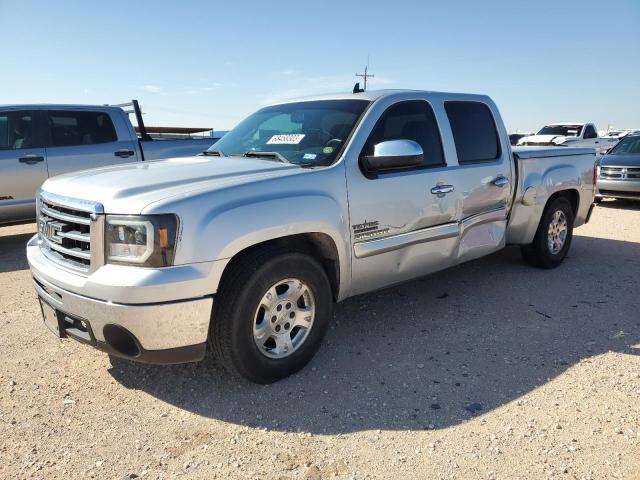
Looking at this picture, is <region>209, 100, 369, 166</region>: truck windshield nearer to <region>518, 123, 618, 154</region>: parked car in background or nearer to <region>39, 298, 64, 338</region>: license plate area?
<region>39, 298, 64, 338</region>: license plate area

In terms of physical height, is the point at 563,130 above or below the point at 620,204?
above

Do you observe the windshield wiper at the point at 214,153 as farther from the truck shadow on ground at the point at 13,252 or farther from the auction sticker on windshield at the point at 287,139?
the truck shadow on ground at the point at 13,252

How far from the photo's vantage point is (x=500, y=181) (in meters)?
4.52

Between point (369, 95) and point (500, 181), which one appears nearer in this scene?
point (369, 95)

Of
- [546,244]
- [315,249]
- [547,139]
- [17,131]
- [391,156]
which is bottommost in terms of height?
[546,244]

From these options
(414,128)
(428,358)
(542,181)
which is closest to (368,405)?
(428,358)

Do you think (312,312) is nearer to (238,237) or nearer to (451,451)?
(238,237)

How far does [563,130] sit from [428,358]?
57.6 feet

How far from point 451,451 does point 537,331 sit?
1.80 meters

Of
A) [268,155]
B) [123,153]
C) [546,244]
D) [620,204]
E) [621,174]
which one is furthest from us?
[620,204]

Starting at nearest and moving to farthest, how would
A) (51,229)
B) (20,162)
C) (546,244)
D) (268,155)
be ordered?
(51,229)
(268,155)
(546,244)
(20,162)

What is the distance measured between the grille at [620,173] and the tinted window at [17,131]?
10.7 metres

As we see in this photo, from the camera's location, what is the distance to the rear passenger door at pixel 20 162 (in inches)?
253

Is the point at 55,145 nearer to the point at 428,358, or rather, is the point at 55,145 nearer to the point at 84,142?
the point at 84,142
